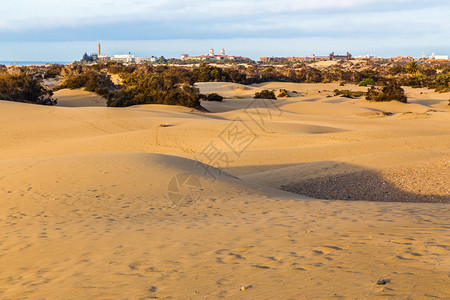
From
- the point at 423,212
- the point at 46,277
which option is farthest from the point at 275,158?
the point at 46,277

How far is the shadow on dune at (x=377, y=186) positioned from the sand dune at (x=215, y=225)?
98 mm

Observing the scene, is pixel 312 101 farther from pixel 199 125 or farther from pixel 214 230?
pixel 214 230

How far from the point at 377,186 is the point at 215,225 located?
6.60m

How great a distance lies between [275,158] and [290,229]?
10355 mm

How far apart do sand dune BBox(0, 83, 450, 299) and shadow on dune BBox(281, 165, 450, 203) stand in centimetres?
10

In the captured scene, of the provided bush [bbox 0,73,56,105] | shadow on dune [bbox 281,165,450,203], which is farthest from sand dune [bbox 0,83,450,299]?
bush [bbox 0,73,56,105]

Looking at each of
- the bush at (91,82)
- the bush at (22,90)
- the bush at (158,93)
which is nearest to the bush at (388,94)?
the bush at (158,93)

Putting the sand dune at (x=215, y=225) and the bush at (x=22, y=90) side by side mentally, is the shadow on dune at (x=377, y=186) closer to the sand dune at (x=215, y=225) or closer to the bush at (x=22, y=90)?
the sand dune at (x=215, y=225)

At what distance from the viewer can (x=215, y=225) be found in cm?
808

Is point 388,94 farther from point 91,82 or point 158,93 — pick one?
point 91,82

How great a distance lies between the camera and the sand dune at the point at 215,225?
4.95 metres

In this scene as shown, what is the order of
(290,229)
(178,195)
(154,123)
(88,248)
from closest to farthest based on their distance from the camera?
(88,248), (290,229), (178,195), (154,123)

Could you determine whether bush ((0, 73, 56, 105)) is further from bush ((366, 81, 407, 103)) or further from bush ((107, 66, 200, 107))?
bush ((366, 81, 407, 103))

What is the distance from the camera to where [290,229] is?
24.7 ft
